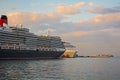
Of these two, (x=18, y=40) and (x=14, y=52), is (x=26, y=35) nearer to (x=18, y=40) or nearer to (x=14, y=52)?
(x=18, y=40)

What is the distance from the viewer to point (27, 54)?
11575 centimetres

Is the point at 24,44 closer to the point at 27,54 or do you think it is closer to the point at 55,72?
the point at 27,54

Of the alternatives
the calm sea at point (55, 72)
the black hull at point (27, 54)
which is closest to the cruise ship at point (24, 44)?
the black hull at point (27, 54)

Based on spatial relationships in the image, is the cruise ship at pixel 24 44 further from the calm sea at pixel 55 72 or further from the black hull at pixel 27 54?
the calm sea at pixel 55 72

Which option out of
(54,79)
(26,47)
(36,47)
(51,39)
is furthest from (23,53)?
(54,79)

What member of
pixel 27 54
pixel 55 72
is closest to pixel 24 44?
pixel 27 54

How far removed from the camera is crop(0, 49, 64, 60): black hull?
336 feet

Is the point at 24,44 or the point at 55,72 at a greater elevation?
the point at 24,44

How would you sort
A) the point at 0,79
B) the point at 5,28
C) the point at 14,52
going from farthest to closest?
the point at 5,28 < the point at 14,52 < the point at 0,79

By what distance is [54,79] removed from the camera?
144 feet

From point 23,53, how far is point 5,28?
12759 mm

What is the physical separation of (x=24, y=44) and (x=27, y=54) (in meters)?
4.97

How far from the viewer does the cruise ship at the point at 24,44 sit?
106 meters

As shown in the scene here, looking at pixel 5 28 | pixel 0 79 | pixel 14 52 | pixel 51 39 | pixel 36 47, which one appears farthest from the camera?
pixel 51 39
